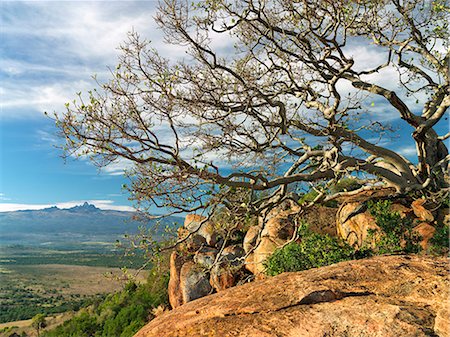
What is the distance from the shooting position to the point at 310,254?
15.4m

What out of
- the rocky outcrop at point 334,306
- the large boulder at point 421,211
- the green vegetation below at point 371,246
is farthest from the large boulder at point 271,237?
the rocky outcrop at point 334,306

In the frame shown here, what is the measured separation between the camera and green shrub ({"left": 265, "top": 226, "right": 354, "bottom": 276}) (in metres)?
15.0

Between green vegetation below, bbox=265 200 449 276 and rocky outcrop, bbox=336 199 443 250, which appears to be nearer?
green vegetation below, bbox=265 200 449 276

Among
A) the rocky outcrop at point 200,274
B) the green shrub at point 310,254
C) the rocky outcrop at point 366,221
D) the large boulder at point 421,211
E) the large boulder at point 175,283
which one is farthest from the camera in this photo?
the large boulder at point 175,283

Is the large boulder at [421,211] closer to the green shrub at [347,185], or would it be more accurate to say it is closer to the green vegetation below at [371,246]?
the green vegetation below at [371,246]

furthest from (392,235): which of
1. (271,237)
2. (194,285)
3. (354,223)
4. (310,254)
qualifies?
(194,285)

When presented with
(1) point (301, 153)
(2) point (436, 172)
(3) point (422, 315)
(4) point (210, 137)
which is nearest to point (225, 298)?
(3) point (422, 315)

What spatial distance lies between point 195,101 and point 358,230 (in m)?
8.80

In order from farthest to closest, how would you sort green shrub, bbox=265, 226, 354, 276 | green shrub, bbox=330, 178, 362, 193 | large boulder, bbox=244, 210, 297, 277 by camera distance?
green shrub, bbox=330, 178, 362, 193 < large boulder, bbox=244, 210, 297, 277 < green shrub, bbox=265, 226, 354, 276

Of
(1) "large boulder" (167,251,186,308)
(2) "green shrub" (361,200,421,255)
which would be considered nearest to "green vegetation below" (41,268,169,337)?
(1) "large boulder" (167,251,186,308)

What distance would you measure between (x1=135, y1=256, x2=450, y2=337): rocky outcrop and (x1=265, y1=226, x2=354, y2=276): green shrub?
4.83 meters

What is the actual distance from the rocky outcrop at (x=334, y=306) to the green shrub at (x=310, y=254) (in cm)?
483

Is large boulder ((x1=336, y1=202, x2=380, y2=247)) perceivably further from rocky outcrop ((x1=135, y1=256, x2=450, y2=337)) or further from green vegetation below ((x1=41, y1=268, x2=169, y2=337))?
green vegetation below ((x1=41, y1=268, x2=169, y2=337))

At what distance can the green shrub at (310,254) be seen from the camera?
589 inches
